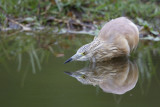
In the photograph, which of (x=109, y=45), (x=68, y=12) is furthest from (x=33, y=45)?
(x=68, y=12)

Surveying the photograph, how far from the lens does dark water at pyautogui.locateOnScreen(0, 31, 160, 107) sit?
269 cm

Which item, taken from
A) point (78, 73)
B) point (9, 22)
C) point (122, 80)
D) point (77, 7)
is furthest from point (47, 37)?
point (122, 80)

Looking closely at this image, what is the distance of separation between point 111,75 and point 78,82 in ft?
1.44

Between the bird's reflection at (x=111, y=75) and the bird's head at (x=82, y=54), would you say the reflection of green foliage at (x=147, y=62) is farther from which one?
the bird's head at (x=82, y=54)

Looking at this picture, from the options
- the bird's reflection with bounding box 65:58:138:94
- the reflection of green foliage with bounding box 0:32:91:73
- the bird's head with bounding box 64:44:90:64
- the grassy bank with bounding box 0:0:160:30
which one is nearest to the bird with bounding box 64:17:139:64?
the bird's head with bounding box 64:44:90:64

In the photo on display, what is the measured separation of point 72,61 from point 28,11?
3300 mm

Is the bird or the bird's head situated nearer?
the bird's head

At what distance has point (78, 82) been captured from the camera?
327cm

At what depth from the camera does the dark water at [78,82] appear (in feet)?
8.82

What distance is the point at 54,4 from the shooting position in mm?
7242

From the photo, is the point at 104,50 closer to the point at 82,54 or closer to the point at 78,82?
the point at 82,54

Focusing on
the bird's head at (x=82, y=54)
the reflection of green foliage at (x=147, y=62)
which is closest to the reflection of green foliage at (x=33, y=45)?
the bird's head at (x=82, y=54)

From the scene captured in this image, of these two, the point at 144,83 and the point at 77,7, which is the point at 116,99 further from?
the point at 77,7

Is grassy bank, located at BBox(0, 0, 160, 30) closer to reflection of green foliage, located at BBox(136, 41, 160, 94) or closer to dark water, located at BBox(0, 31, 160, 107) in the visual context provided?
reflection of green foliage, located at BBox(136, 41, 160, 94)
